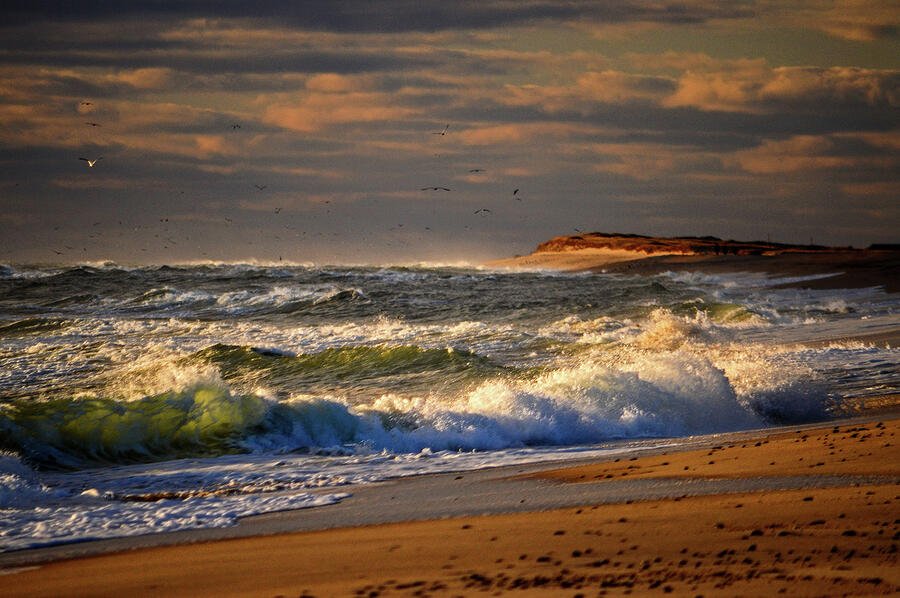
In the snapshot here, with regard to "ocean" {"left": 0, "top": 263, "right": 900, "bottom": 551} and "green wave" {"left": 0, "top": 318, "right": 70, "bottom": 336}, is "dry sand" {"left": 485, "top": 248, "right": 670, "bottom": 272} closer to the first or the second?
"ocean" {"left": 0, "top": 263, "right": 900, "bottom": 551}

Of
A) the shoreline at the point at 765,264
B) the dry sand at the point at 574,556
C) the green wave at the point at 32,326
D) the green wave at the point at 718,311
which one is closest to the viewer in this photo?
the dry sand at the point at 574,556

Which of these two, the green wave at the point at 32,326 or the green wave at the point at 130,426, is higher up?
the green wave at the point at 32,326

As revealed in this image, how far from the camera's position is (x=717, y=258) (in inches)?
2500

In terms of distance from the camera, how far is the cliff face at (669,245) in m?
70.5

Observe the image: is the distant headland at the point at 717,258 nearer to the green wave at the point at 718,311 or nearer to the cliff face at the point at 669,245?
the cliff face at the point at 669,245

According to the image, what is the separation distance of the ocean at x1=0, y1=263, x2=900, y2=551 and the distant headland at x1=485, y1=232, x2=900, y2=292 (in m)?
15.8

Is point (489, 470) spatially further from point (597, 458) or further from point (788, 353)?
point (788, 353)

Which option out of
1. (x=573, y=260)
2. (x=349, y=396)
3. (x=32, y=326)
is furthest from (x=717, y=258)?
(x=349, y=396)

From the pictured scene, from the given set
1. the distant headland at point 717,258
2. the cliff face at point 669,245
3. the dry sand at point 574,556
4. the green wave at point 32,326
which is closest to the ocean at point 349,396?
the green wave at point 32,326

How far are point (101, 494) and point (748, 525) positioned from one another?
20.6ft

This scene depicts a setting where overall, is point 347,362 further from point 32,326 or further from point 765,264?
point 765,264

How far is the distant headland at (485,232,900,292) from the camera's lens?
42.7 metres

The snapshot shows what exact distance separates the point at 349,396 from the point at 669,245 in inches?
2676

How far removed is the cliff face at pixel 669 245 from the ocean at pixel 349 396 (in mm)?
44997
